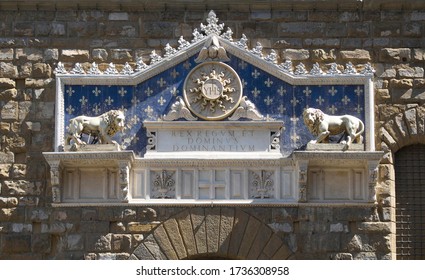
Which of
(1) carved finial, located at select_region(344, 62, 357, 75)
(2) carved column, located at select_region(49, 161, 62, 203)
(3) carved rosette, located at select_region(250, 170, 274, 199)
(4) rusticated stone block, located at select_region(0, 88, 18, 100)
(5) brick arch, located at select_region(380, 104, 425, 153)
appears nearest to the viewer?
(2) carved column, located at select_region(49, 161, 62, 203)

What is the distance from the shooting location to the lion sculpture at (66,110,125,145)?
17.9 metres

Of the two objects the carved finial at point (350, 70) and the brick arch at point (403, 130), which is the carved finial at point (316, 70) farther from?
the brick arch at point (403, 130)

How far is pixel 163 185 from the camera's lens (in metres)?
17.9

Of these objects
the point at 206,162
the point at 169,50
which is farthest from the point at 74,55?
the point at 206,162

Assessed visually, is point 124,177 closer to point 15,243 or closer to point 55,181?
point 55,181

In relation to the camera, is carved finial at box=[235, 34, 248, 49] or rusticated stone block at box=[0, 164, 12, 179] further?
carved finial at box=[235, 34, 248, 49]

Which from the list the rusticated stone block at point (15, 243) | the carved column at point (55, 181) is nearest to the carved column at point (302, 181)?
the carved column at point (55, 181)

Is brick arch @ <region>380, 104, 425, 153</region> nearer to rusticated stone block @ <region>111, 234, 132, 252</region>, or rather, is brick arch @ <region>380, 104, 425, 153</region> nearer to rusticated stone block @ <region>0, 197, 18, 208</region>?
rusticated stone block @ <region>111, 234, 132, 252</region>

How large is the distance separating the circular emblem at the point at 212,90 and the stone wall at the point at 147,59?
0.64 meters

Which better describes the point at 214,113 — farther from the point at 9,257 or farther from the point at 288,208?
the point at 9,257

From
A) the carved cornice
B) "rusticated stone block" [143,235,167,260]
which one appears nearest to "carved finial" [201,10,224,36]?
the carved cornice

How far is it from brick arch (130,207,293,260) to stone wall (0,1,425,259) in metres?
0.13

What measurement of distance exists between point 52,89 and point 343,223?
486cm

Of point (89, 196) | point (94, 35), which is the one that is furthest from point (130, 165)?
point (94, 35)
